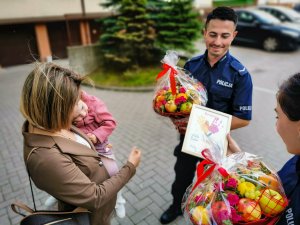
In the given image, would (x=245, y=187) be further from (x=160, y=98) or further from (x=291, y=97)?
(x=160, y=98)

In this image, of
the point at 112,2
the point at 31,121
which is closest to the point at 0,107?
the point at 112,2

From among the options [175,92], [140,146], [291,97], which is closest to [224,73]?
[175,92]

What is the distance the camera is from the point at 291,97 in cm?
134

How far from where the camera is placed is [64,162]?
57.4 inches

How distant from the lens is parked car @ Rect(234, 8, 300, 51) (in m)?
11.2

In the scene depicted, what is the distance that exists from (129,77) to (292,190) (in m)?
7.23

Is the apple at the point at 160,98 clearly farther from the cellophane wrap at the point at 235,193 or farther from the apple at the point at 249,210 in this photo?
the apple at the point at 249,210

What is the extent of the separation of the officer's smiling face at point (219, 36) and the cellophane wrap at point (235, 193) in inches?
40.5

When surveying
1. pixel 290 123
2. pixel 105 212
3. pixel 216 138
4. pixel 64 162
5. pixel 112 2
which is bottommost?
pixel 105 212

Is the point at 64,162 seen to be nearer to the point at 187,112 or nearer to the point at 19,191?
the point at 187,112

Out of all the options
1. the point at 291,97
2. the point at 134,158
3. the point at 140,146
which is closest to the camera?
the point at 291,97

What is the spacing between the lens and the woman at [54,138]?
1446 mm

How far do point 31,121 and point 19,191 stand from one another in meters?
2.54

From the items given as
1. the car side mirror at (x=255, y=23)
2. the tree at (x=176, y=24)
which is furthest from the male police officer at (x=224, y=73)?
the car side mirror at (x=255, y=23)
